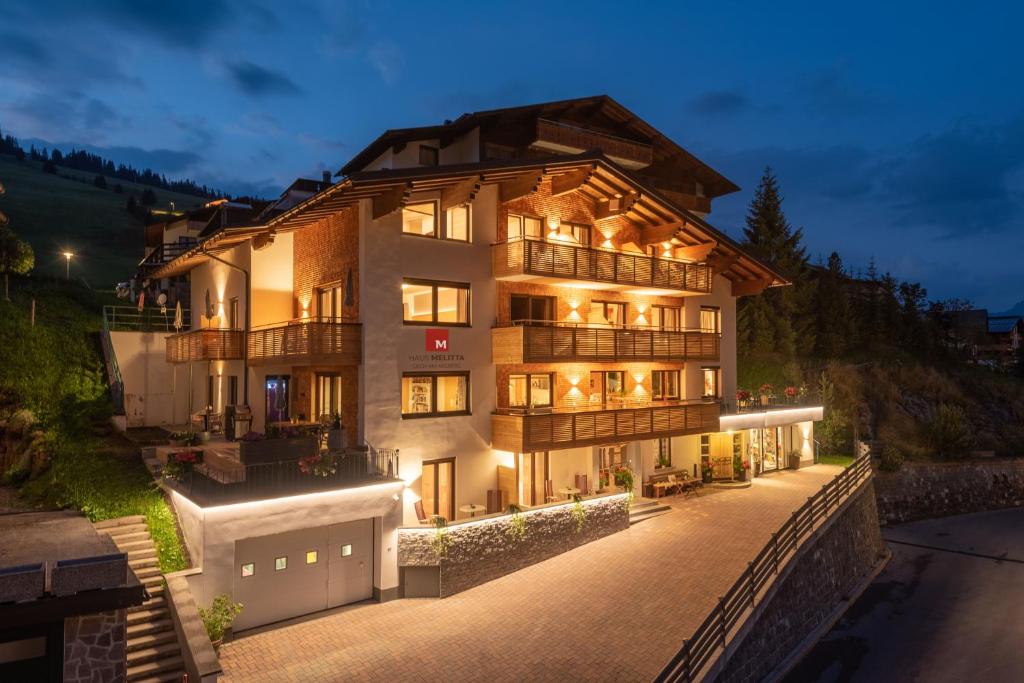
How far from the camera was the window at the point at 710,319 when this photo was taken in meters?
28.5

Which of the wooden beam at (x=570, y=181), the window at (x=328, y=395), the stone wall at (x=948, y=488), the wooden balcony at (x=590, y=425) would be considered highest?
the wooden beam at (x=570, y=181)

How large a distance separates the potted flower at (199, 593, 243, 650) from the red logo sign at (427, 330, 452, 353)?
8.22 metres

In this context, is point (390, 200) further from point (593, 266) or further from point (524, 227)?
point (593, 266)

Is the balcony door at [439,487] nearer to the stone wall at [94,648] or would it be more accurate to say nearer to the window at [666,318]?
the stone wall at [94,648]

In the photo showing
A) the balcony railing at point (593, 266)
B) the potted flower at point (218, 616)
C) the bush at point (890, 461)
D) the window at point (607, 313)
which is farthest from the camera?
the bush at point (890, 461)

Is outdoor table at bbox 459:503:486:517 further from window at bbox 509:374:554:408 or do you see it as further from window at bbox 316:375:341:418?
window at bbox 316:375:341:418

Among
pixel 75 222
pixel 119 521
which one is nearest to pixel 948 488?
pixel 119 521

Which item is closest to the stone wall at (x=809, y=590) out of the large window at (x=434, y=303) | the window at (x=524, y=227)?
the large window at (x=434, y=303)

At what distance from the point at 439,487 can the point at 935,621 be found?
15.5 m

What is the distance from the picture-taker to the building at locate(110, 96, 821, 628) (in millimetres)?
16641

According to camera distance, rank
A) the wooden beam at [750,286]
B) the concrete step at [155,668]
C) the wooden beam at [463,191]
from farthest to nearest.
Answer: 1. the wooden beam at [750,286]
2. the wooden beam at [463,191]
3. the concrete step at [155,668]

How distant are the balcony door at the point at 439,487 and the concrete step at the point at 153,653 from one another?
7447mm

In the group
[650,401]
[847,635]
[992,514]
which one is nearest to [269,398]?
[650,401]

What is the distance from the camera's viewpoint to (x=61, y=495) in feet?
54.3
